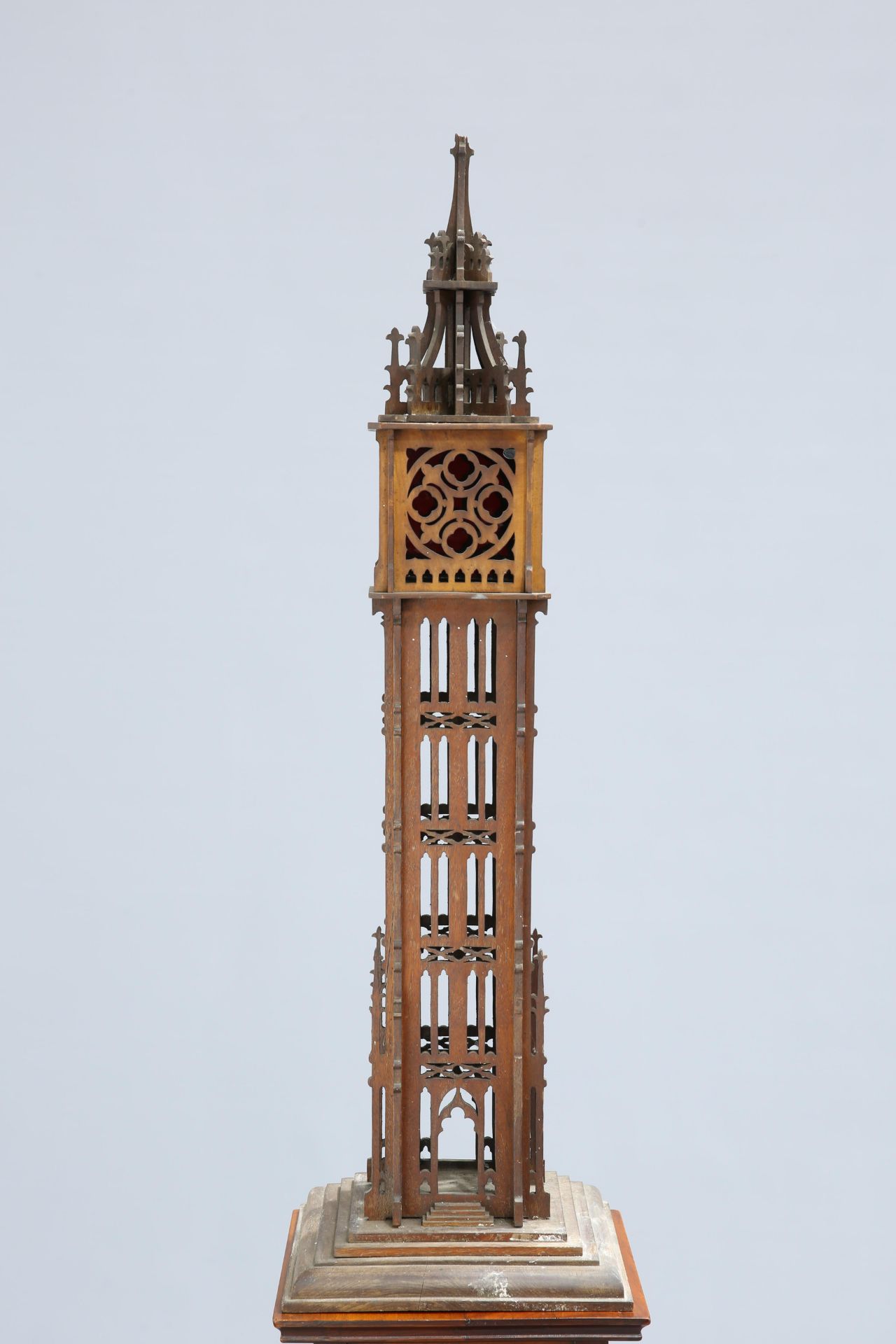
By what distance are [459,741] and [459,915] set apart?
0.47 metres

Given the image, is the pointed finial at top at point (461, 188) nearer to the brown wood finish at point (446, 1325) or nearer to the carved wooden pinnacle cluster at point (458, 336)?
the carved wooden pinnacle cluster at point (458, 336)

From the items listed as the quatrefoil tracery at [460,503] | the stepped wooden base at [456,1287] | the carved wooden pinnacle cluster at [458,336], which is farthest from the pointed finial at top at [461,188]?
the stepped wooden base at [456,1287]

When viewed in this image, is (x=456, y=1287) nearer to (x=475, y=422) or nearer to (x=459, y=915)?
(x=459, y=915)

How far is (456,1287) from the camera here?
500cm

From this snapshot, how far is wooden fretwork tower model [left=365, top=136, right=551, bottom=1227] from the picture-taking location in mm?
4926

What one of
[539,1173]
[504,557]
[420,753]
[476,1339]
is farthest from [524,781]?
[476,1339]

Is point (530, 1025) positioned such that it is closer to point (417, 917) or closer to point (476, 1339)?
point (417, 917)

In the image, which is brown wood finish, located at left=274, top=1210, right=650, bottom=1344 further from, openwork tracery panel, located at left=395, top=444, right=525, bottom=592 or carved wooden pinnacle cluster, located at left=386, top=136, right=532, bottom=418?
carved wooden pinnacle cluster, located at left=386, top=136, right=532, bottom=418

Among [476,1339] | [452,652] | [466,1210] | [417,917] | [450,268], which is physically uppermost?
[450,268]

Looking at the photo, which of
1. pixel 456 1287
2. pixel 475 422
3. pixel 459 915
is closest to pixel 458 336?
pixel 475 422

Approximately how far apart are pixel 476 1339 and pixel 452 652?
1806mm

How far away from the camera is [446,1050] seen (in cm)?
524

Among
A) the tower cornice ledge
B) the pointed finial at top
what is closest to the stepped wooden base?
the tower cornice ledge

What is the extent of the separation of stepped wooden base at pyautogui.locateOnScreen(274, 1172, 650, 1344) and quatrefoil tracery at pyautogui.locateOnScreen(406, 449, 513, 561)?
1.82 meters
